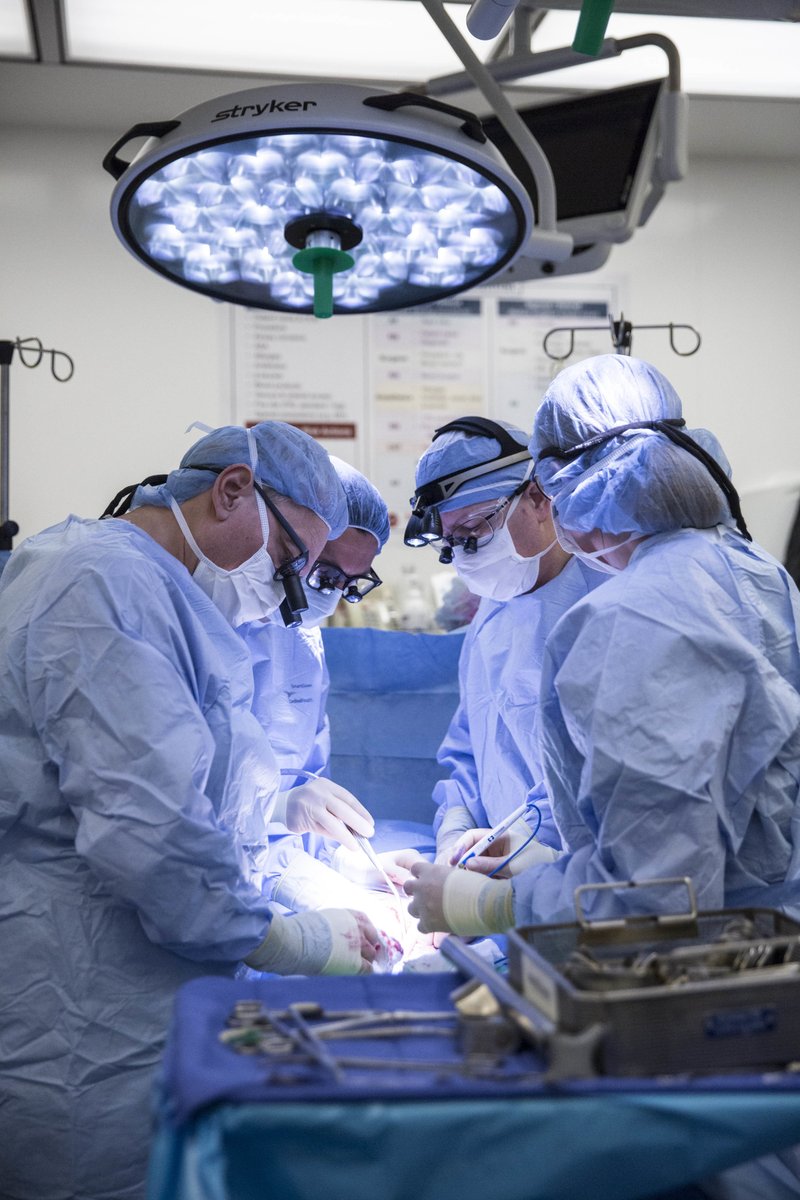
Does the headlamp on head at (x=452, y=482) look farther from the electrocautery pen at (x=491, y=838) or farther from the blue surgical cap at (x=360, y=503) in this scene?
the electrocautery pen at (x=491, y=838)


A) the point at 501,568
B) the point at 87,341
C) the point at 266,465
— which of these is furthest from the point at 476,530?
the point at 87,341

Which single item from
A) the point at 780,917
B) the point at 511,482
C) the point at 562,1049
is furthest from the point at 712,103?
the point at 562,1049

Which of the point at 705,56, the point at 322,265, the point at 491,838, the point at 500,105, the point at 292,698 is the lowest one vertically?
the point at 491,838

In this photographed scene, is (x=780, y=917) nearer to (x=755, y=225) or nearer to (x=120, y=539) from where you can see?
(x=120, y=539)

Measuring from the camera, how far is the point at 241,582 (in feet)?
6.39

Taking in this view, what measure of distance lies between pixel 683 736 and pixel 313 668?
4.71 feet

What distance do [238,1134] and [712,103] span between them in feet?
12.1

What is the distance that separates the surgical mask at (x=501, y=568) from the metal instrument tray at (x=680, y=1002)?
1.39 metres

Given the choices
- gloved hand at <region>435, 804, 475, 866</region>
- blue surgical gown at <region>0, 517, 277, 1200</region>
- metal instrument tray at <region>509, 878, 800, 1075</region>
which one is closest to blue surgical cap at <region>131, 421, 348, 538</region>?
blue surgical gown at <region>0, 517, 277, 1200</region>

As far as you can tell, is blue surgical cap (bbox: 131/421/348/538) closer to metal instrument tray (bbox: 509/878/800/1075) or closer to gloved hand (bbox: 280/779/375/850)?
gloved hand (bbox: 280/779/375/850)

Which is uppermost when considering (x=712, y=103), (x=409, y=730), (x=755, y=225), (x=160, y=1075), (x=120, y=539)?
(x=712, y=103)

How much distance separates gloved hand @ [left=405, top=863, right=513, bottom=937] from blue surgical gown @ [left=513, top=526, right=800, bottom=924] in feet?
0.61

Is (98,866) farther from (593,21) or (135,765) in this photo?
(593,21)

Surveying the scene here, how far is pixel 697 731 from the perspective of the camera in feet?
4.31
